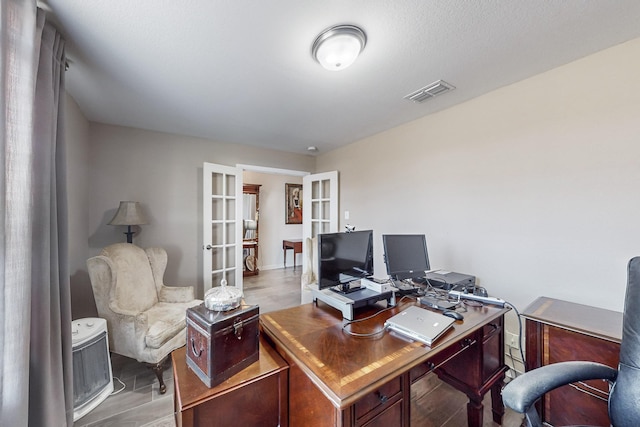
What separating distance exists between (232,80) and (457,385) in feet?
8.99

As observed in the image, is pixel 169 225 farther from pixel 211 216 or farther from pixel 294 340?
pixel 294 340

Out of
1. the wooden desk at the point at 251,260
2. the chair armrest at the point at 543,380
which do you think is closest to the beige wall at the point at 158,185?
the wooden desk at the point at 251,260

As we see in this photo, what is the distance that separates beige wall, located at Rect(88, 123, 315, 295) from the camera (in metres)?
2.89

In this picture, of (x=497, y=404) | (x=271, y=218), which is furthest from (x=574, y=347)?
(x=271, y=218)

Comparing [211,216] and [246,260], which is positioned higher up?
[211,216]

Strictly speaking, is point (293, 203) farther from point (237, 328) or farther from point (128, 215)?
point (237, 328)

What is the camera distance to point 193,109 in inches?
99.0

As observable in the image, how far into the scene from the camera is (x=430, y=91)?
2.18m

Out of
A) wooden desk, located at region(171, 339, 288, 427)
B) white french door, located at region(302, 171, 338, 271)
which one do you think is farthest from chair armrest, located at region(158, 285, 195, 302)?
white french door, located at region(302, 171, 338, 271)

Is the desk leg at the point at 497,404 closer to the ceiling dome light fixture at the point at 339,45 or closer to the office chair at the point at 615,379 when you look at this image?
the office chair at the point at 615,379

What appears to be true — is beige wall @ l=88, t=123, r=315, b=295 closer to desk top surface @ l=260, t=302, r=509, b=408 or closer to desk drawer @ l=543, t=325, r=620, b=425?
desk top surface @ l=260, t=302, r=509, b=408

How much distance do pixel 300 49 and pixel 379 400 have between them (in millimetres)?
1969

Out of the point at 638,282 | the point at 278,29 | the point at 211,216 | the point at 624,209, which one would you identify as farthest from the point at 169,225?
the point at 624,209

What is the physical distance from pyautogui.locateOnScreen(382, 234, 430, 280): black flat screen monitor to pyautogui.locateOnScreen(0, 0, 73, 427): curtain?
6.33ft
